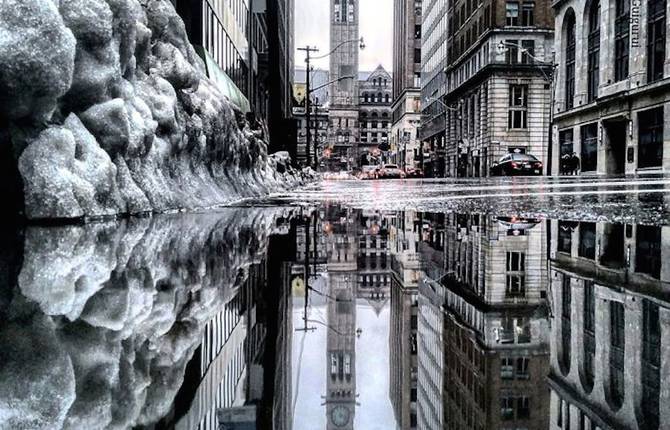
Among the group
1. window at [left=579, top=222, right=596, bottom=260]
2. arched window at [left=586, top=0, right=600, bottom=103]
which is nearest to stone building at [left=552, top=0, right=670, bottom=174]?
arched window at [left=586, top=0, right=600, bottom=103]

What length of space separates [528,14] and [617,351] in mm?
71020

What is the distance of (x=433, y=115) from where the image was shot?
104 meters

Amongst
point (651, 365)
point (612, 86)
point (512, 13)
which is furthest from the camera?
point (512, 13)

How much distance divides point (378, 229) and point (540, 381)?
6.12 m

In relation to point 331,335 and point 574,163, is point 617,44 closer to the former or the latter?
point 574,163

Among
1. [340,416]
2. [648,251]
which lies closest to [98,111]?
[648,251]

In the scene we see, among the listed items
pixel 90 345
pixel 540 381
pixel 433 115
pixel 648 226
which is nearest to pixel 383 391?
pixel 540 381

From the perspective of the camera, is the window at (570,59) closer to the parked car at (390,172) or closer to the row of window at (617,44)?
the row of window at (617,44)

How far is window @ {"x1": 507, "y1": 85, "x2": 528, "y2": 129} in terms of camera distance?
6900cm

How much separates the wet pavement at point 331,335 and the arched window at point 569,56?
5281 cm

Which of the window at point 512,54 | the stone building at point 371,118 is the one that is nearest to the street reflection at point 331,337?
the window at point 512,54

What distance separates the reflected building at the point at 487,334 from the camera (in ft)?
6.22

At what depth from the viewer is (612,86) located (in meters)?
45.8

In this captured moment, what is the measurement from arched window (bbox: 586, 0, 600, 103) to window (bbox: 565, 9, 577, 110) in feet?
10.8
